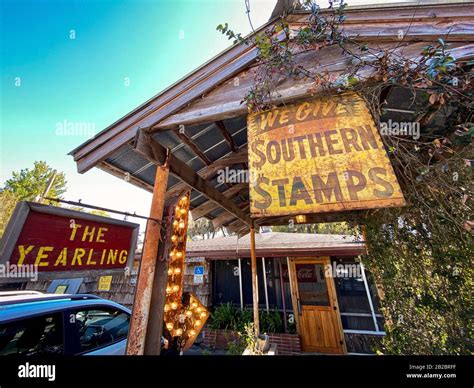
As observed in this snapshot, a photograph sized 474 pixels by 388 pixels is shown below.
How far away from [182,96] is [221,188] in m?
2.30

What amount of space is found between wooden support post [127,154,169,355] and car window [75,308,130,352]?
165cm

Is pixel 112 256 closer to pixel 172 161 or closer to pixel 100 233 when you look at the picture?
pixel 100 233

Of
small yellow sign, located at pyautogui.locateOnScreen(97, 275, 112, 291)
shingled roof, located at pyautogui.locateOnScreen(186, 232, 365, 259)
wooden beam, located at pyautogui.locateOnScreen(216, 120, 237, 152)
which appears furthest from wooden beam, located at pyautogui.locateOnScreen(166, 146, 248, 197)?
Result: small yellow sign, located at pyautogui.locateOnScreen(97, 275, 112, 291)

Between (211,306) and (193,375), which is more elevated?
(193,375)

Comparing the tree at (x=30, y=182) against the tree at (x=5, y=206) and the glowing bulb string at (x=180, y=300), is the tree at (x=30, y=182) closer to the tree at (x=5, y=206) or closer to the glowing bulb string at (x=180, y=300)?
the tree at (x=5, y=206)

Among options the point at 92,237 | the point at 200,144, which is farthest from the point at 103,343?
the point at 200,144

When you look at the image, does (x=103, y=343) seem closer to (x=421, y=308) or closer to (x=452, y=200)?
(x=421, y=308)

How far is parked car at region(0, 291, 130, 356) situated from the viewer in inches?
87.4

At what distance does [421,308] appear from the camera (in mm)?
2309

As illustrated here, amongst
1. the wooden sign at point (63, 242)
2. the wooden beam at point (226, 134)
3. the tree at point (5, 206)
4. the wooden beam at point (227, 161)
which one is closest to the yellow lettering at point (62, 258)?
the wooden sign at point (63, 242)

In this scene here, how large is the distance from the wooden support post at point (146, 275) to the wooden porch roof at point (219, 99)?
391 millimetres

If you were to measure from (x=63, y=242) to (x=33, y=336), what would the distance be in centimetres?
209

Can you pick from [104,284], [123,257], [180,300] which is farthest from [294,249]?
[104,284]

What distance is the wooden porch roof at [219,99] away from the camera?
1.61 meters
